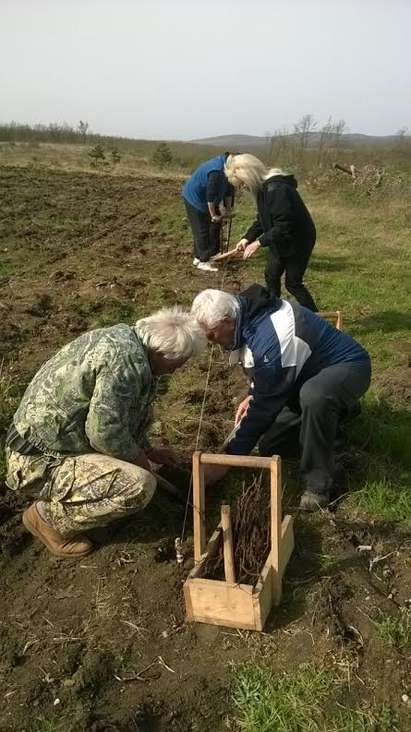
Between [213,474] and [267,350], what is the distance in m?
0.90

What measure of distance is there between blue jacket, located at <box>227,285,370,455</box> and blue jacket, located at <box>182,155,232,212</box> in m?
4.18

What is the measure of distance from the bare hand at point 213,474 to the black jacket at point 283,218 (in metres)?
3.00

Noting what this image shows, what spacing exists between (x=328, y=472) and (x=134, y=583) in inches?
54.1

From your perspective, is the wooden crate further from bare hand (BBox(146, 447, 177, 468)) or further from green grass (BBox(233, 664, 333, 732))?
bare hand (BBox(146, 447, 177, 468))

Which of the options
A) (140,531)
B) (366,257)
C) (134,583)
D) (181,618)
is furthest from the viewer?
(366,257)

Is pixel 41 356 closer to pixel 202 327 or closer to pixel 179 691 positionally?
pixel 202 327

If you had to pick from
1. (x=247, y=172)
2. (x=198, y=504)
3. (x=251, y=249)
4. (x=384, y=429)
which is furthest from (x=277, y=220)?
(x=198, y=504)

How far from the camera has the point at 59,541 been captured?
142 inches

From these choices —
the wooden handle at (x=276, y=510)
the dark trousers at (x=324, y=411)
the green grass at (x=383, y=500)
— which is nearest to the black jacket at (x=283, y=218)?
the dark trousers at (x=324, y=411)

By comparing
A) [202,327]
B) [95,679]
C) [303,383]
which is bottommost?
[95,679]

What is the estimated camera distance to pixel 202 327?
11.5 ft

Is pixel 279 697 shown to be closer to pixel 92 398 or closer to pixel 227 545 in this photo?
pixel 227 545

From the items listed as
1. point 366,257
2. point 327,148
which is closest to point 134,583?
point 366,257

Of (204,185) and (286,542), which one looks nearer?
(286,542)
